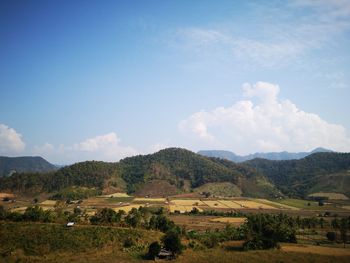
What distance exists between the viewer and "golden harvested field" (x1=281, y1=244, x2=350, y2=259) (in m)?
62.9

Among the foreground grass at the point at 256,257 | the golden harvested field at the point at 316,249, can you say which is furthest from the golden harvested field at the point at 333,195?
the foreground grass at the point at 256,257

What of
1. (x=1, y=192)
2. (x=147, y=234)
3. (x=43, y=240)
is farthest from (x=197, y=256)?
(x=1, y=192)

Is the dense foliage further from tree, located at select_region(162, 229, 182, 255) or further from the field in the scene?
the field

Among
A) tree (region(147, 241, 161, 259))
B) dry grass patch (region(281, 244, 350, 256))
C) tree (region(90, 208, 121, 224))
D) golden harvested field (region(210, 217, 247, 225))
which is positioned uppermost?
tree (region(90, 208, 121, 224))

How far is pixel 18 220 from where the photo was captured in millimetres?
75062

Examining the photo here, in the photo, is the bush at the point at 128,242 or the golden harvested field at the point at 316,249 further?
the bush at the point at 128,242

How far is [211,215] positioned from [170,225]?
49.7 m

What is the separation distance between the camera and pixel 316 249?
6694cm

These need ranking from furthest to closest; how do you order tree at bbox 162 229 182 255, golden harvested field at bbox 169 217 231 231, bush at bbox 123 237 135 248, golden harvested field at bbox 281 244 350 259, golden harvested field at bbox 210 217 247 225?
golden harvested field at bbox 210 217 247 225 → golden harvested field at bbox 169 217 231 231 → bush at bbox 123 237 135 248 → golden harvested field at bbox 281 244 350 259 → tree at bbox 162 229 182 255

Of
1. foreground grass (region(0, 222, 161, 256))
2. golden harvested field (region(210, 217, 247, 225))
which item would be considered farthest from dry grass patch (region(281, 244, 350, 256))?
golden harvested field (region(210, 217, 247, 225))

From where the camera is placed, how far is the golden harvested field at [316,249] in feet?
206

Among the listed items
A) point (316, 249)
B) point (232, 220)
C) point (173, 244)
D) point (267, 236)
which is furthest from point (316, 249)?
point (232, 220)

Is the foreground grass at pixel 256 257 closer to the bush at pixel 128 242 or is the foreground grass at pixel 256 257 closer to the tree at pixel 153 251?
the tree at pixel 153 251

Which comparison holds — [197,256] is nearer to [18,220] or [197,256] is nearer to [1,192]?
[18,220]
